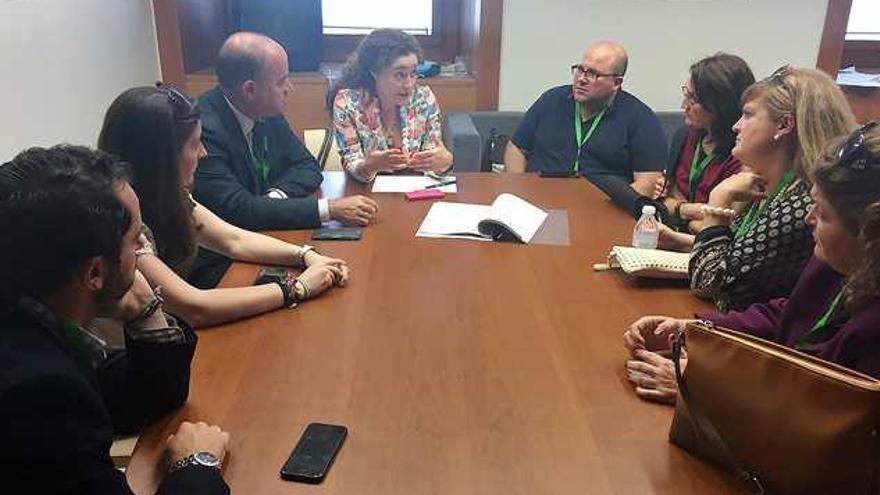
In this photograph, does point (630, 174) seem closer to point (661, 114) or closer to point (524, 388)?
point (661, 114)

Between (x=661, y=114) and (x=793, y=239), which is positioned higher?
(x=793, y=239)

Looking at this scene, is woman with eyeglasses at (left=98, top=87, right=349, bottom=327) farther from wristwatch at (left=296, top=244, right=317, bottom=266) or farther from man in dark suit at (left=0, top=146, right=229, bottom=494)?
man in dark suit at (left=0, top=146, right=229, bottom=494)

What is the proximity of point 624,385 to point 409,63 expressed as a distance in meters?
1.87

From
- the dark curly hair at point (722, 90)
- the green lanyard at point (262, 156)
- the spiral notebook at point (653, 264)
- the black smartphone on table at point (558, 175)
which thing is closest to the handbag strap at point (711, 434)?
the spiral notebook at point (653, 264)

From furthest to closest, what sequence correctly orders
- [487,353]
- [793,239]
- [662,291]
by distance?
1. [662,291]
2. [793,239]
3. [487,353]

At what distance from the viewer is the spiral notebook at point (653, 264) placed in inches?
69.1

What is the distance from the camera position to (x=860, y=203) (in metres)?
1.17

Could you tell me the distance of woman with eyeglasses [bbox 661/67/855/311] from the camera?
1.55 m

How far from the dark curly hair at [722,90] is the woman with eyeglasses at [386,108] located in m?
0.96

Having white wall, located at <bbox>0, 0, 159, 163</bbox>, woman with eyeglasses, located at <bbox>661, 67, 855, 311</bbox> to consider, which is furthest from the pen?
white wall, located at <bbox>0, 0, 159, 163</bbox>

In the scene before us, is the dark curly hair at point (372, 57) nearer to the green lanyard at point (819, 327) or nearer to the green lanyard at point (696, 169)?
the green lanyard at point (696, 169)

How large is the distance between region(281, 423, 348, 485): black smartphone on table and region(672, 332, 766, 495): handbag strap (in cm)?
52

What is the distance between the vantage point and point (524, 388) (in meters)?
1.31

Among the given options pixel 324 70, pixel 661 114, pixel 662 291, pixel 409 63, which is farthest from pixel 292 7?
pixel 662 291
